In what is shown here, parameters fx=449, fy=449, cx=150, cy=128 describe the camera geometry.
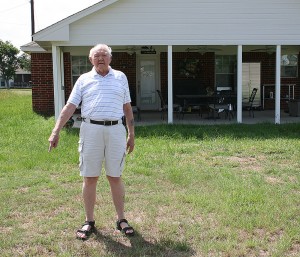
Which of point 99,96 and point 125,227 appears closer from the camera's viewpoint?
point 99,96

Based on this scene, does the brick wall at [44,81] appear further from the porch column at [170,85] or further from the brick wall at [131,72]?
the porch column at [170,85]

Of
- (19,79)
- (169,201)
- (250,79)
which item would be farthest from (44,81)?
(19,79)

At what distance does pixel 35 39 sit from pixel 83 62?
5.18m

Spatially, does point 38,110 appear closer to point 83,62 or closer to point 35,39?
point 83,62

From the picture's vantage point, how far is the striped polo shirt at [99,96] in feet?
13.1

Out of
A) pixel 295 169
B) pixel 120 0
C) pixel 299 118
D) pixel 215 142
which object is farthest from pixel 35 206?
pixel 299 118

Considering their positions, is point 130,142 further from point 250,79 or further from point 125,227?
point 250,79

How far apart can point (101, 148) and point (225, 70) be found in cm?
1350

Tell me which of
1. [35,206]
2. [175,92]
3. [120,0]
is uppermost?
[120,0]

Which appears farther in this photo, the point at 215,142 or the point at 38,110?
the point at 38,110

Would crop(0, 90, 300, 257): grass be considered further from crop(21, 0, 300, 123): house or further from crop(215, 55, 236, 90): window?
crop(215, 55, 236, 90): window

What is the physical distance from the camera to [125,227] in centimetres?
421

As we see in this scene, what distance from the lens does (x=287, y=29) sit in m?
12.1

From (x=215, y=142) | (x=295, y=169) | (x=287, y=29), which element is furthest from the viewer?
(x=287, y=29)
